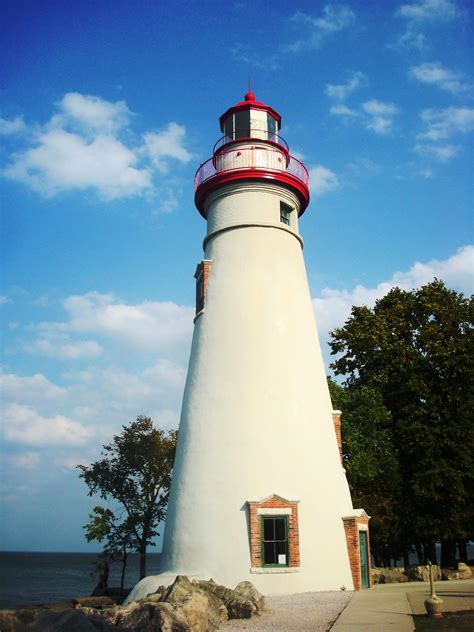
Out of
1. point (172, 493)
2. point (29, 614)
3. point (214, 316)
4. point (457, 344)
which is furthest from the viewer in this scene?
point (457, 344)

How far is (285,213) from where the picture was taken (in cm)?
2128

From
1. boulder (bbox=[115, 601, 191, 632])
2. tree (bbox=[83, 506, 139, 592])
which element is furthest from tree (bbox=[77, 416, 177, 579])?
boulder (bbox=[115, 601, 191, 632])

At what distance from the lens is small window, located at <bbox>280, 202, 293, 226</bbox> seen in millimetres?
21078

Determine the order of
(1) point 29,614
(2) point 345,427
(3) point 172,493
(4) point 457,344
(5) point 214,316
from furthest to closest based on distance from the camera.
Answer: (4) point 457,344 → (2) point 345,427 → (5) point 214,316 → (3) point 172,493 → (1) point 29,614

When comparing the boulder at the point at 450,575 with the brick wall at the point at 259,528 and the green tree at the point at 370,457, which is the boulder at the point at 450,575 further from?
the brick wall at the point at 259,528

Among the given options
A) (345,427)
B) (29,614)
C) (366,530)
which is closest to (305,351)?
(366,530)

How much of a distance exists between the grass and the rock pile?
3751mm

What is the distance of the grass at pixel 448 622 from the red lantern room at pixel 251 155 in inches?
545

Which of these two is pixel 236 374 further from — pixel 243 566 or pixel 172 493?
pixel 243 566

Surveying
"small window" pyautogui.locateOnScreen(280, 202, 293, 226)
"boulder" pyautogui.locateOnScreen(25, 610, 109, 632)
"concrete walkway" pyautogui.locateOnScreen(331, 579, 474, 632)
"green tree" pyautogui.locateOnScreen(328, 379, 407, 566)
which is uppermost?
"small window" pyautogui.locateOnScreen(280, 202, 293, 226)

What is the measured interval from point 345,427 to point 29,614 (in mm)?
15409

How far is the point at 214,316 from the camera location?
64.1 feet

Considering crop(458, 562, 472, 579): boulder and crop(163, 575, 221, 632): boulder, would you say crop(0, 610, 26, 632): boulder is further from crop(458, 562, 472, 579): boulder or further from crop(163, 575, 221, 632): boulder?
crop(458, 562, 472, 579): boulder

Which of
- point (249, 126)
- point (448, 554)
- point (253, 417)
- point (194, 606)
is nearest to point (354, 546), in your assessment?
point (253, 417)
